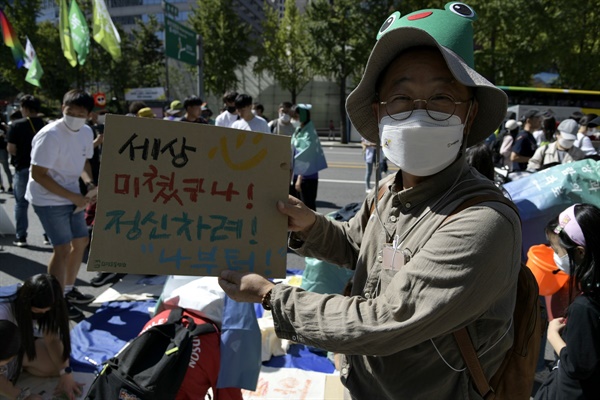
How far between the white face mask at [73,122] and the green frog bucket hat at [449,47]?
319 centimetres

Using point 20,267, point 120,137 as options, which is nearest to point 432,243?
point 120,137

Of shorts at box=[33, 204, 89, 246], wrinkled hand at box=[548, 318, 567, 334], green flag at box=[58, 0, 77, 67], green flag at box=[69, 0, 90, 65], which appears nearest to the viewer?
A: wrinkled hand at box=[548, 318, 567, 334]

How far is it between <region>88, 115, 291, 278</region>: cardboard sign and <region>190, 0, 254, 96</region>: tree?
3144 centimetres

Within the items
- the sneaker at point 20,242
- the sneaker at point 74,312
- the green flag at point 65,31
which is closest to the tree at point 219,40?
the green flag at point 65,31

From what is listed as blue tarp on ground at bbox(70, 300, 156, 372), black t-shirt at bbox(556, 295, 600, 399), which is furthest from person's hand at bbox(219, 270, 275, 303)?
blue tarp on ground at bbox(70, 300, 156, 372)

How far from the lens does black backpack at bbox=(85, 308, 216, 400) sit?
216cm

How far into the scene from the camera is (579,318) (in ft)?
6.04

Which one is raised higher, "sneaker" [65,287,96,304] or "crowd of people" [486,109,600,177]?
"crowd of people" [486,109,600,177]

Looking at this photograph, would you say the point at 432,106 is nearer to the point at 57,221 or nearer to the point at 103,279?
the point at 57,221

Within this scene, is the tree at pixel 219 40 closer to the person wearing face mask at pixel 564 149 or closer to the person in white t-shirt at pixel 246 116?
the person in white t-shirt at pixel 246 116

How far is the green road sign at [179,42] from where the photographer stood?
15406 millimetres

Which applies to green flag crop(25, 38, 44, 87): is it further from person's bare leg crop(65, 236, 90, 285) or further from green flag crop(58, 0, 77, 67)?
person's bare leg crop(65, 236, 90, 285)

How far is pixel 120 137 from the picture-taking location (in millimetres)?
1377

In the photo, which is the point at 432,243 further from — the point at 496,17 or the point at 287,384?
the point at 496,17
